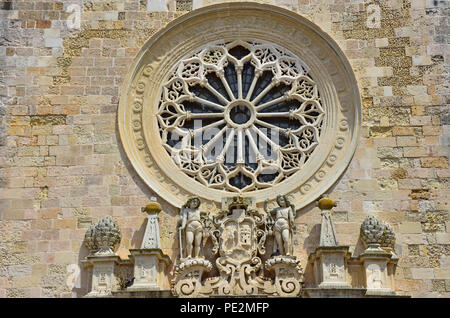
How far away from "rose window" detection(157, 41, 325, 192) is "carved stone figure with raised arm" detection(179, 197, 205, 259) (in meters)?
0.73

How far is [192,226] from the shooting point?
539 inches

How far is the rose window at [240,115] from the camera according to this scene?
48.1 ft

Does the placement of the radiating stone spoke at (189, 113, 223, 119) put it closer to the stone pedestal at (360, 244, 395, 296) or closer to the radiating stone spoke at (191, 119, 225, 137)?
the radiating stone spoke at (191, 119, 225, 137)

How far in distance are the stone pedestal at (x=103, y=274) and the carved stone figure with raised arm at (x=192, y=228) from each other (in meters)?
1.10

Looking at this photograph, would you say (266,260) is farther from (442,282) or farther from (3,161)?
(3,161)

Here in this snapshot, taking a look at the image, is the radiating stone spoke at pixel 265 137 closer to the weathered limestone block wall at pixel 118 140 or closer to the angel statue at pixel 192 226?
the weathered limestone block wall at pixel 118 140

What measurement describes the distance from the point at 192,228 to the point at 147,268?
0.98 m

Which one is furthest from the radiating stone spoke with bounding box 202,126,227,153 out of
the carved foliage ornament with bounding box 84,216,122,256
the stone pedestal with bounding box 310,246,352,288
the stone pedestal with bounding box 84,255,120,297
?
the stone pedestal with bounding box 310,246,352,288

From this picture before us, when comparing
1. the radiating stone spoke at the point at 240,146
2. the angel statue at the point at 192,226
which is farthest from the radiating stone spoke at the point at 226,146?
the angel statue at the point at 192,226

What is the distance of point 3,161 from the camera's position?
1458 centimetres

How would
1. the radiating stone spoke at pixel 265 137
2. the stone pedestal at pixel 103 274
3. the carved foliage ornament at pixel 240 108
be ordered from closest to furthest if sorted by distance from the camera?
1. the stone pedestal at pixel 103 274
2. the carved foliage ornament at pixel 240 108
3. the radiating stone spoke at pixel 265 137

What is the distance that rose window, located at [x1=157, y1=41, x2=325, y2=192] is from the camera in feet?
48.1
